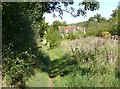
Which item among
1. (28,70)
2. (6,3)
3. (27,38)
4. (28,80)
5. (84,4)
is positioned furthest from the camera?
(27,38)

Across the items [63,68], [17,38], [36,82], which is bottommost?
[63,68]

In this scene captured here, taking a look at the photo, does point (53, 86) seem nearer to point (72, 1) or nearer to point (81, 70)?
point (81, 70)

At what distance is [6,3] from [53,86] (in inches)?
152

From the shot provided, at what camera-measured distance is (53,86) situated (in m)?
12.9

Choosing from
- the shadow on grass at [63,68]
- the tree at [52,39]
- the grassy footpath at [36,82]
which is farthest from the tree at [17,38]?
the tree at [52,39]

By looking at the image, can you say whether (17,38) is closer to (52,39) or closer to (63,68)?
(63,68)

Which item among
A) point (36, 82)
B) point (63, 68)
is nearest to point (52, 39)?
point (63, 68)

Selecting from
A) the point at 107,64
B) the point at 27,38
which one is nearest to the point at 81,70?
the point at 107,64

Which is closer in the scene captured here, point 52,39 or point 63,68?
point 63,68

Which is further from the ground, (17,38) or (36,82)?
(17,38)

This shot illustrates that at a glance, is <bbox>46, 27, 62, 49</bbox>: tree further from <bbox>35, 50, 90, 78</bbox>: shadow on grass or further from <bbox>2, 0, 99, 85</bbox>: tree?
<bbox>2, 0, 99, 85</bbox>: tree

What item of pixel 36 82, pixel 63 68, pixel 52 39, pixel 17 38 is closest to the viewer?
pixel 36 82

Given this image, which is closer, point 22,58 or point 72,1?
point 72,1

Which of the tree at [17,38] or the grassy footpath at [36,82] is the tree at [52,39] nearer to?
the tree at [17,38]
